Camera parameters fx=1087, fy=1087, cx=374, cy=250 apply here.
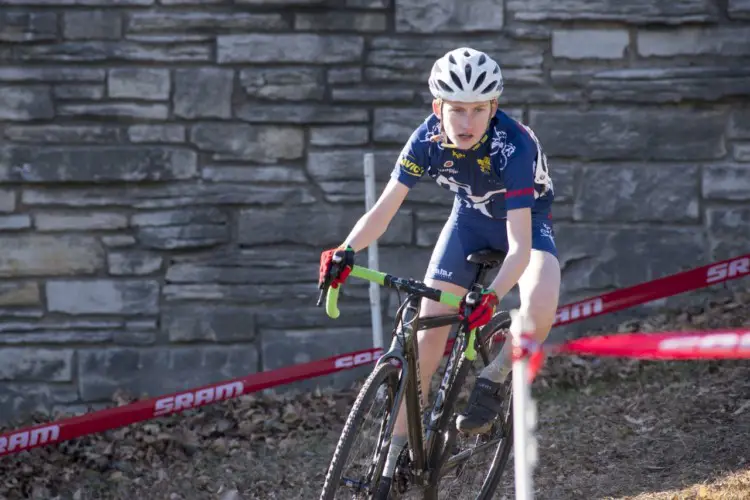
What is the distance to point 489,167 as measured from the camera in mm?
4516

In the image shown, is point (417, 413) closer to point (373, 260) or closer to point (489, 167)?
point (489, 167)

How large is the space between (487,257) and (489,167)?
381 millimetres

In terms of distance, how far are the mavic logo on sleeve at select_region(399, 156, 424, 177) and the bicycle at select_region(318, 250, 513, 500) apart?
42 cm

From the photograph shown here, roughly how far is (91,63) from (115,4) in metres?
0.40

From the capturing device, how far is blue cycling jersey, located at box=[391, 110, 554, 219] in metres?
4.34

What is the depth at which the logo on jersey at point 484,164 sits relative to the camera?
4500 mm

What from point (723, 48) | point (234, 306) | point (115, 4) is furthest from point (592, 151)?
point (115, 4)

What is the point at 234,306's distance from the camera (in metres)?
6.98

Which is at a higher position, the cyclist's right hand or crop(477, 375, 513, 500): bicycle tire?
the cyclist's right hand

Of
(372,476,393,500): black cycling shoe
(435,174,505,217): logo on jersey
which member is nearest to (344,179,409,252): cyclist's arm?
(435,174,505,217): logo on jersey

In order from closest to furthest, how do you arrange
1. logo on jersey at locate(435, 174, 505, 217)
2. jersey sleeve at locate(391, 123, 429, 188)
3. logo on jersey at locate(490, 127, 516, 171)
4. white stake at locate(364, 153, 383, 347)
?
logo on jersey at locate(490, 127, 516, 171) → jersey sleeve at locate(391, 123, 429, 188) → logo on jersey at locate(435, 174, 505, 217) → white stake at locate(364, 153, 383, 347)

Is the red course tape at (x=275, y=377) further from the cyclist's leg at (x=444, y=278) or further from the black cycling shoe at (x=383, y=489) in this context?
the black cycling shoe at (x=383, y=489)

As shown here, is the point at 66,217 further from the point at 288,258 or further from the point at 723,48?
the point at 723,48

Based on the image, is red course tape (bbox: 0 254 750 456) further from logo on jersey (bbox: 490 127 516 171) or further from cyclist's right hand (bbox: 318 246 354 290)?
cyclist's right hand (bbox: 318 246 354 290)
